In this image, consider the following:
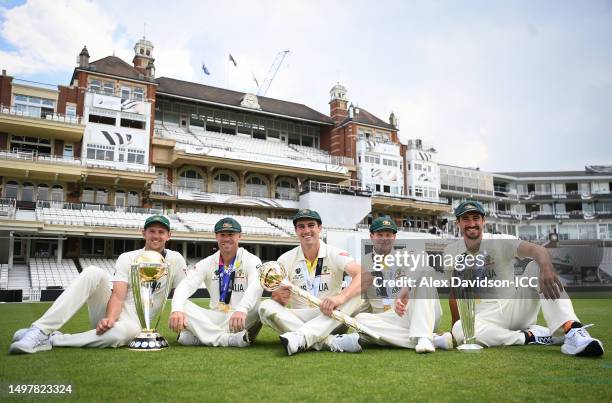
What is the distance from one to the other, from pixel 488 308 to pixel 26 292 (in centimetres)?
2194

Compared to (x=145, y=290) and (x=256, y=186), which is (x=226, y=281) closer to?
(x=145, y=290)

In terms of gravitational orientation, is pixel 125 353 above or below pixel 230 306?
below

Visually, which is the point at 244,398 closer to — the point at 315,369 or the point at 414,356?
the point at 315,369

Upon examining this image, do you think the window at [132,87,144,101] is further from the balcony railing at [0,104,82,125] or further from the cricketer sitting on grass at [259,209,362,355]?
the cricketer sitting on grass at [259,209,362,355]

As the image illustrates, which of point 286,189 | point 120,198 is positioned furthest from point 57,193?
point 286,189

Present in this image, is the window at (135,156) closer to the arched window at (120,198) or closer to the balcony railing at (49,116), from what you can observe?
the arched window at (120,198)

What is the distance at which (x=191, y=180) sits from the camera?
37531mm

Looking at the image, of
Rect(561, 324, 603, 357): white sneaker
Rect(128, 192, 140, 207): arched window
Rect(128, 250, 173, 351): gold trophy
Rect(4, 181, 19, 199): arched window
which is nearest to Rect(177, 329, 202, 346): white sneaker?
Rect(128, 250, 173, 351): gold trophy

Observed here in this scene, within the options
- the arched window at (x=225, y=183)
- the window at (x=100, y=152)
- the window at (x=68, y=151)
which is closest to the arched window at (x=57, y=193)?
the window at (x=68, y=151)

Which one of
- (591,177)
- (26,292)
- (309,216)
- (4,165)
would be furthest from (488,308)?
(591,177)

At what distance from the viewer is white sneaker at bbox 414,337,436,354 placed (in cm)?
487

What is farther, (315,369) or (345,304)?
(345,304)

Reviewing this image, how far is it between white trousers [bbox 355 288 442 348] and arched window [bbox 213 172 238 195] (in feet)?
111

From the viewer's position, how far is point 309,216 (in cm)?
557
